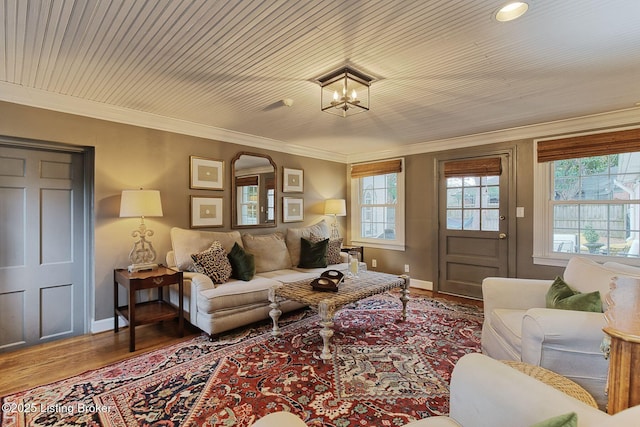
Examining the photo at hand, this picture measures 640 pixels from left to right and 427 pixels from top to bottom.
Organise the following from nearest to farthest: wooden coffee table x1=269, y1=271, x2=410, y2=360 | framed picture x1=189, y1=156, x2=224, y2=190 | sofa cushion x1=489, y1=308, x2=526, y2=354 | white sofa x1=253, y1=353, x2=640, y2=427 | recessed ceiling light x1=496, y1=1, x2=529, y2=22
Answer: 1. white sofa x1=253, y1=353, x2=640, y2=427
2. recessed ceiling light x1=496, y1=1, x2=529, y2=22
3. sofa cushion x1=489, y1=308, x2=526, y2=354
4. wooden coffee table x1=269, y1=271, x2=410, y2=360
5. framed picture x1=189, y1=156, x2=224, y2=190

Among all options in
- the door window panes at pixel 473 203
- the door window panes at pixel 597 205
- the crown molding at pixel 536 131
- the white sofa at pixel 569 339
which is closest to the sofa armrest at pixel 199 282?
the white sofa at pixel 569 339

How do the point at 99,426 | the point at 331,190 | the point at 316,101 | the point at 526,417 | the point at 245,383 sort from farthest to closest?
the point at 331,190 → the point at 316,101 → the point at 245,383 → the point at 99,426 → the point at 526,417

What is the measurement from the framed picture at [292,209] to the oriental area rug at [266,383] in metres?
2.00

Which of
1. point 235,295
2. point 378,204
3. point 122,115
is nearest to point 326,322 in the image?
point 235,295

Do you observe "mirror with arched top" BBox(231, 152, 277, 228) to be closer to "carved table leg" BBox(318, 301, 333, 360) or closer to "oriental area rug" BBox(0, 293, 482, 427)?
"oriental area rug" BBox(0, 293, 482, 427)

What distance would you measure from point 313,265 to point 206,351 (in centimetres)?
181

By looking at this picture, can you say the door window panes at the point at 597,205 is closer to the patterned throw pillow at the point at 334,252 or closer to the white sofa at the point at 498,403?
the patterned throw pillow at the point at 334,252

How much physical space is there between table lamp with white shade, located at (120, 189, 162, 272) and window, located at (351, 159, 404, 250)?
3.44 metres

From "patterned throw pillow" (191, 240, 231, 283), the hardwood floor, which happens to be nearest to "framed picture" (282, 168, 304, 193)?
"patterned throw pillow" (191, 240, 231, 283)

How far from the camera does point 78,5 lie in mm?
1566

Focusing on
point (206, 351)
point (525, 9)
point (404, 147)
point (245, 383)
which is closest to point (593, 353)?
point (525, 9)

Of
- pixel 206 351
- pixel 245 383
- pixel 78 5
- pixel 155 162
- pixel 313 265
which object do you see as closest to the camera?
pixel 78 5

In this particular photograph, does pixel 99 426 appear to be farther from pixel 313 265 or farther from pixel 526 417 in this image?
pixel 313 265

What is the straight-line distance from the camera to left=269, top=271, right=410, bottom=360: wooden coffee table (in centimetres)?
243
